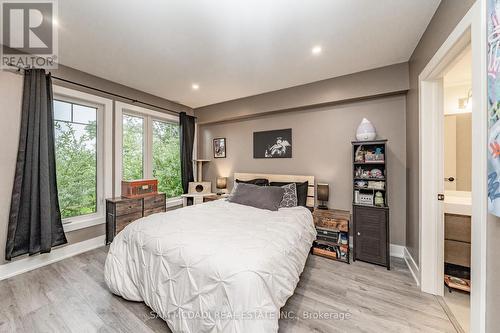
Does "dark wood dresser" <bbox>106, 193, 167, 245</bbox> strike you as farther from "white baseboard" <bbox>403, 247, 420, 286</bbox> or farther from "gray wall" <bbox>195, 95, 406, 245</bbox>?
"white baseboard" <bbox>403, 247, 420, 286</bbox>

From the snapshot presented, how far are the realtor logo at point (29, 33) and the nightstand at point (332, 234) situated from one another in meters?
3.52

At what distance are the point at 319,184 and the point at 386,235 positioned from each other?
3.47ft

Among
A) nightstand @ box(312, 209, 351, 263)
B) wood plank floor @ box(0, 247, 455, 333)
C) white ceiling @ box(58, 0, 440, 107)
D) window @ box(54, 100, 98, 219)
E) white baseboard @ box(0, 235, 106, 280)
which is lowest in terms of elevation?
wood plank floor @ box(0, 247, 455, 333)

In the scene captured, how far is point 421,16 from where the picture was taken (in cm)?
175

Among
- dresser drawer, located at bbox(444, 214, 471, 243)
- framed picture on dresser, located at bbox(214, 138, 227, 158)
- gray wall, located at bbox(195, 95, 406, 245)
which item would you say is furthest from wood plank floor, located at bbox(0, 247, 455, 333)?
framed picture on dresser, located at bbox(214, 138, 227, 158)

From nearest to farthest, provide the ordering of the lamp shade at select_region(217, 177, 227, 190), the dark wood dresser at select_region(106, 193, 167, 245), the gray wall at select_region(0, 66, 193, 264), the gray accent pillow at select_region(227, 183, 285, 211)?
the gray wall at select_region(0, 66, 193, 264) < the gray accent pillow at select_region(227, 183, 285, 211) < the dark wood dresser at select_region(106, 193, 167, 245) < the lamp shade at select_region(217, 177, 227, 190)

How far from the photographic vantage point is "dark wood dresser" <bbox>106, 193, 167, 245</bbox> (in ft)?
9.71

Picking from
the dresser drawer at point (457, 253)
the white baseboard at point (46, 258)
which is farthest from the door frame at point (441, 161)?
the white baseboard at point (46, 258)

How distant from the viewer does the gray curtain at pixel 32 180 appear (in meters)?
2.27

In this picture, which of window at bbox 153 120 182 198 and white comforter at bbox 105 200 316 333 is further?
window at bbox 153 120 182 198

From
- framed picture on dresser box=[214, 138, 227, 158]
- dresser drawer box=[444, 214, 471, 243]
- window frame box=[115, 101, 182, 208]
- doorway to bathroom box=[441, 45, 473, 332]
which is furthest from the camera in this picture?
framed picture on dresser box=[214, 138, 227, 158]

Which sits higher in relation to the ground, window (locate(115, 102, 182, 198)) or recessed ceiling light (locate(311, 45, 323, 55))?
recessed ceiling light (locate(311, 45, 323, 55))

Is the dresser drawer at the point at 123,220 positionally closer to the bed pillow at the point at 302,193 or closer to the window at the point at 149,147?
the window at the point at 149,147

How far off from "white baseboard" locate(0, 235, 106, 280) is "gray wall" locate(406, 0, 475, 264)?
4.27 m
